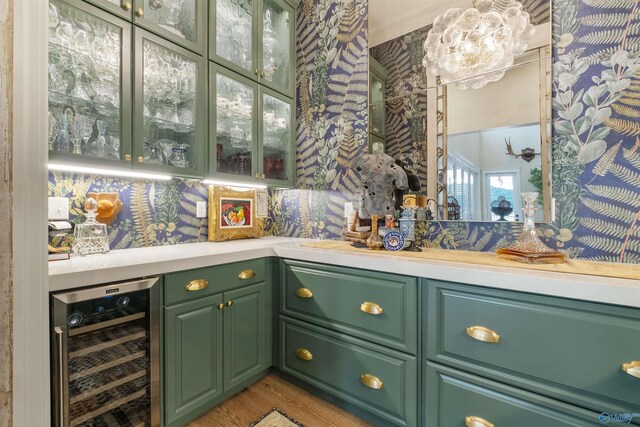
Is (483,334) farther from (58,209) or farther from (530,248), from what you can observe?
(58,209)

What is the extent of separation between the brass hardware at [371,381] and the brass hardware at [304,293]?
21.0 inches

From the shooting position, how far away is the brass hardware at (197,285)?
1482mm

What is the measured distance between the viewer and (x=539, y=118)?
157 cm

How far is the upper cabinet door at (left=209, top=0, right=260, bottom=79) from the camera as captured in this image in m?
1.93

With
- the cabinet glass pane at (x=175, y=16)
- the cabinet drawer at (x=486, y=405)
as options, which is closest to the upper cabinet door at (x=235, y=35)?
the cabinet glass pane at (x=175, y=16)

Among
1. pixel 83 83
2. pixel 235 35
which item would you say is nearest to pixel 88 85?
pixel 83 83

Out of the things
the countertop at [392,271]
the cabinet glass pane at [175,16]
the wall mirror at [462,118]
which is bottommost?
the countertop at [392,271]

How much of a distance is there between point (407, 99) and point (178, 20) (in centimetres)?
158

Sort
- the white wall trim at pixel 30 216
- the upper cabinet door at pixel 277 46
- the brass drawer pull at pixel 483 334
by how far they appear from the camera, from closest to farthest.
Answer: the white wall trim at pixel 30 216 → the brass drawer pull at pixel 483 334 → the upper cabinet door at pixel 277 46

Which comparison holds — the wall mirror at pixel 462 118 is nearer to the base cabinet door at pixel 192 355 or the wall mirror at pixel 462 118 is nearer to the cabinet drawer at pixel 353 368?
the cabinet drawer at pixel 353 368

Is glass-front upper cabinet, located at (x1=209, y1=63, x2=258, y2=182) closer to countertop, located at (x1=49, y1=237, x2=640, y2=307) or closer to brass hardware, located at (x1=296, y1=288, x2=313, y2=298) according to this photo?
countertop, located at (x1=49, y1=237, x2=640, y2=307)

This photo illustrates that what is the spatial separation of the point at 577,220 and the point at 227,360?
207 cm

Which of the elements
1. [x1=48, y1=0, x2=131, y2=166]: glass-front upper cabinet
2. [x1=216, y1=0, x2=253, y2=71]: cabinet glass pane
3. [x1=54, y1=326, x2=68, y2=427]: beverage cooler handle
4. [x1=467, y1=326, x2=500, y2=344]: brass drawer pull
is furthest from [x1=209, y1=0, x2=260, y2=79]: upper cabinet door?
[x1=467, y1=326, x2=500, y2=344]: brass drawer pull

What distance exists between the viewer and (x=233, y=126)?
2096mm
